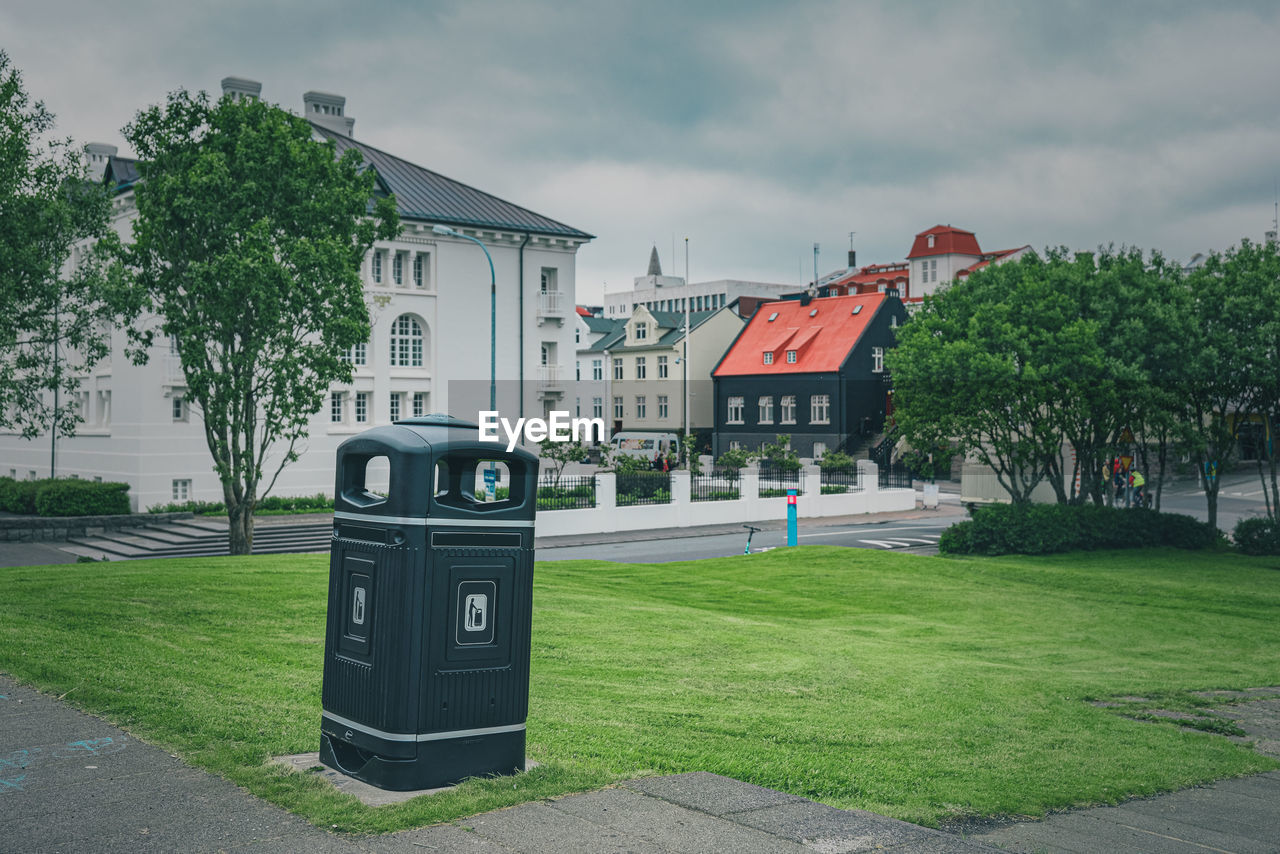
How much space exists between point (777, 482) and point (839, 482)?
3699mm

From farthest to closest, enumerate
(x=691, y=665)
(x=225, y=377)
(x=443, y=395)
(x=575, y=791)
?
1. (x=443, y=395)
2. (x=225, y=377)
3. (x=691, y=665)
4. (x=575, y=791)

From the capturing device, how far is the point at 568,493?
3597cm

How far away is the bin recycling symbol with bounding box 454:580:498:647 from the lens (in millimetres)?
5938

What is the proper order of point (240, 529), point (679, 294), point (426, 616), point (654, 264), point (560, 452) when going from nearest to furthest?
point (426, 616) < point (240, 529) < point (560, 452) < point (679, 294) < point (654, 264)

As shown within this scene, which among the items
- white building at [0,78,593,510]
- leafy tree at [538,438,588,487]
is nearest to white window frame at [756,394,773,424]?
white building at [0,78,593,510]

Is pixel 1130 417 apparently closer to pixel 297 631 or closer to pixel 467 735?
pixel 297 631

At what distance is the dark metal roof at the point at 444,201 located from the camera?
148 ft

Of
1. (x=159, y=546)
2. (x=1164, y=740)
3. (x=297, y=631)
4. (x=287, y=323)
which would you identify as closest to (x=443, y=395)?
(x=159, y=546)

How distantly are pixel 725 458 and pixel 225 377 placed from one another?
1115 inches

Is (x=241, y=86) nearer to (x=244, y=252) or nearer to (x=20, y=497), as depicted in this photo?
(x=20, y=497)

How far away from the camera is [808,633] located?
14.8 meters

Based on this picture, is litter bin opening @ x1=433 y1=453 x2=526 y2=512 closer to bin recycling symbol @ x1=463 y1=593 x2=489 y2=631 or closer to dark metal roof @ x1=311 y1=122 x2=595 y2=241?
→ bin recycling symbol @ x1=463 y1=593 x2=489 y2=631

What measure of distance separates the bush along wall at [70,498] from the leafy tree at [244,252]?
12.0 meters

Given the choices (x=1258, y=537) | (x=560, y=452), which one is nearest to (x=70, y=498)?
(x=560, y=452)
